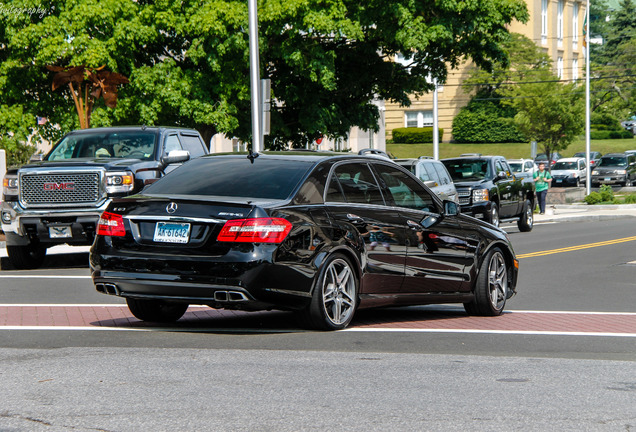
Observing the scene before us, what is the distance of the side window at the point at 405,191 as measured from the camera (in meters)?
9.91

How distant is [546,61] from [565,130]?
37.5 feet

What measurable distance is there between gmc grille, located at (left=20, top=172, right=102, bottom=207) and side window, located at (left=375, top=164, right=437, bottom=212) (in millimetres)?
6402

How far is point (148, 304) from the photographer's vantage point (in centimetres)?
960

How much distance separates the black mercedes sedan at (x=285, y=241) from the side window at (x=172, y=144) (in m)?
7.03

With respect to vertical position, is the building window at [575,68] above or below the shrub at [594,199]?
above

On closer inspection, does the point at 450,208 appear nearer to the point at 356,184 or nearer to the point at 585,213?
the point at 356,184

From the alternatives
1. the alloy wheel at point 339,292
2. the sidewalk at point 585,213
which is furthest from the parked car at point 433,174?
the alloy wheel at point 339,292

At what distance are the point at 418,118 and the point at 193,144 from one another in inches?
2611

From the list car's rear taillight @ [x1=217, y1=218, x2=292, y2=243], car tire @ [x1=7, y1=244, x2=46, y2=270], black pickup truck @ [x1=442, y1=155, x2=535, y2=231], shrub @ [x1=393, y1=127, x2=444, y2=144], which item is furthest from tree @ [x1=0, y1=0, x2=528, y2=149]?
shrub @ [x1=393, y1=127, x2=444, y2=144]

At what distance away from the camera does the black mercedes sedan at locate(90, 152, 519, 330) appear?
8.39 m

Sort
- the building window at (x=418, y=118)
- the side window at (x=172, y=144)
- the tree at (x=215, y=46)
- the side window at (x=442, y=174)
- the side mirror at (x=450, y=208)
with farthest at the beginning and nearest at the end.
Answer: the building window at (x=418, y=118), the tree at (x=215, y=46), the side window at (x=442, y=174), the side window at (x=172, y=144), the side mirror at (x=450, y=208)

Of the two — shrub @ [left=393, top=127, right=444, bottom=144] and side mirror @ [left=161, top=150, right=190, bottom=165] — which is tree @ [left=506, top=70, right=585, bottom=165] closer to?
shrub @ [left=393, top=127, right=444, bottom=144]

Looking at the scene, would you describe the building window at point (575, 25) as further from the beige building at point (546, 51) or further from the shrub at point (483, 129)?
the shrub at point (483, 129)

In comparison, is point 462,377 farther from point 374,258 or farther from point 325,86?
point 325,86
